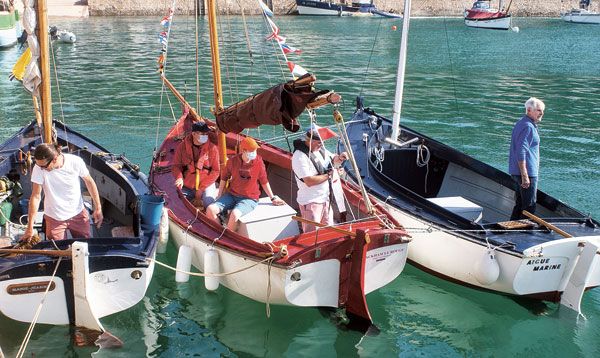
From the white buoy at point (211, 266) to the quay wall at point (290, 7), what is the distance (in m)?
48.8

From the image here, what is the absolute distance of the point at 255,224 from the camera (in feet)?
23.6

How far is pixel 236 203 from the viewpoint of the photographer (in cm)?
756

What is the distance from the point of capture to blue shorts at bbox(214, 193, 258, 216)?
7336mm

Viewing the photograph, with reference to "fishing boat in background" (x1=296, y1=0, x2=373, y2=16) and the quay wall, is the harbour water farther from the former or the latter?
"fishing boat in background" (x1=296, y1=0, x2=373, y2=16)

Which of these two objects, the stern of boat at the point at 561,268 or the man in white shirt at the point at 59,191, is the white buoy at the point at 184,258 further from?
the stern of boat at the point at 561,268

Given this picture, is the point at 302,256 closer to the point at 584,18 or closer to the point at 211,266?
the point at 211,266

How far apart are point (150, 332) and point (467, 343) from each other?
3711 mm

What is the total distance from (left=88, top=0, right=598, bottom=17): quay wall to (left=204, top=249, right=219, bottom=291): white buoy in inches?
1922

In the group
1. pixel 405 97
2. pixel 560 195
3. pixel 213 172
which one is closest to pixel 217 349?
pixel 213 172

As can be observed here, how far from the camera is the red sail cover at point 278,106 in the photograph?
584 cm

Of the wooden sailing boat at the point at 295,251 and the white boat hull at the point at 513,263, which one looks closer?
the wooden sailing boat at the point at 295,251

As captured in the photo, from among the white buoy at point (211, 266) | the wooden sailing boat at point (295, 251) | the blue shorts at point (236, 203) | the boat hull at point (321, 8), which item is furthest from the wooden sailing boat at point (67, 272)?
the boat hull at point (321, 8)

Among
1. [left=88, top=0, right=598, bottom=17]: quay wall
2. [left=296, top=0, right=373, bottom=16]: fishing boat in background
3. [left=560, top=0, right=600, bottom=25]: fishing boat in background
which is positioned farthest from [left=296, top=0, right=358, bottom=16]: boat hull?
[left=560, top=0, right=600, bottom=25]: fishing boat in background

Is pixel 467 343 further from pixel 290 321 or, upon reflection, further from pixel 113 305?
pixel 113 305
